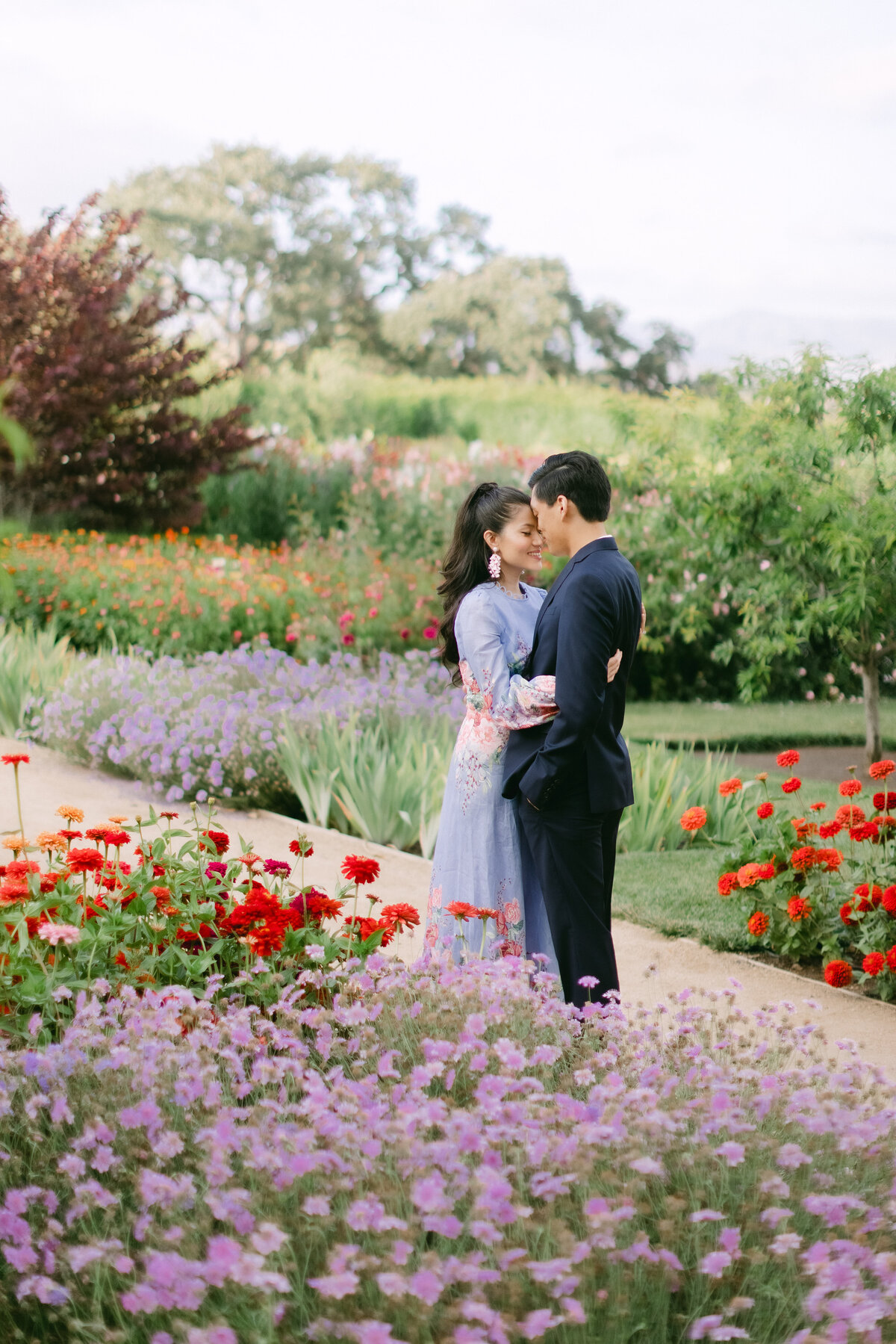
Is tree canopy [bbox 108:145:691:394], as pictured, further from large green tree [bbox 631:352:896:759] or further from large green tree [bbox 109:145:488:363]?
large green tree [bbox 631:352:896:759]

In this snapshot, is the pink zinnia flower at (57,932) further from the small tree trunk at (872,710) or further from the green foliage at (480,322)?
Result: the green foliage at (480,322)

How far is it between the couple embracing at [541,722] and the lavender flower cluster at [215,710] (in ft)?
9.17

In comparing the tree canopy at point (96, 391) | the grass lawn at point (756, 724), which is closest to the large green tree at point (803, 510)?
the grass lawn at point (756, 724)

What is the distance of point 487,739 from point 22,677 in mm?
5888

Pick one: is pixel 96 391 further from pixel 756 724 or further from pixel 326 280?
pixel 326 280

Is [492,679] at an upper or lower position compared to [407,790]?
upper

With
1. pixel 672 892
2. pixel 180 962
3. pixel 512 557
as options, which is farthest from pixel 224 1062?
pixel 672 892

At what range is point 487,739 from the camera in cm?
339

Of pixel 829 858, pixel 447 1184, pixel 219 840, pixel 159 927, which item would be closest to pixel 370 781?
pixel 829 858

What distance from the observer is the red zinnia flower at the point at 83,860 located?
2.95 metres

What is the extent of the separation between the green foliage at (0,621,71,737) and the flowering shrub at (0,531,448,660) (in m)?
0.52

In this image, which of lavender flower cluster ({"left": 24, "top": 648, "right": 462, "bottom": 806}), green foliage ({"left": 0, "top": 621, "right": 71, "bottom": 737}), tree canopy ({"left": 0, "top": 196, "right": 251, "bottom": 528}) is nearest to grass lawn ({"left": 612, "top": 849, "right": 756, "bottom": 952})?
lavender flower cluster ({"left": 24, "top": 648, "right": 462, "bottom": 806})

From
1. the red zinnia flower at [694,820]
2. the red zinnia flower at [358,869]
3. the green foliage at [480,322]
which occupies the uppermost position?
the green foliage at [480,322]

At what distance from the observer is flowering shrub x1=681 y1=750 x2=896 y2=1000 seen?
A: 13.3 ft
